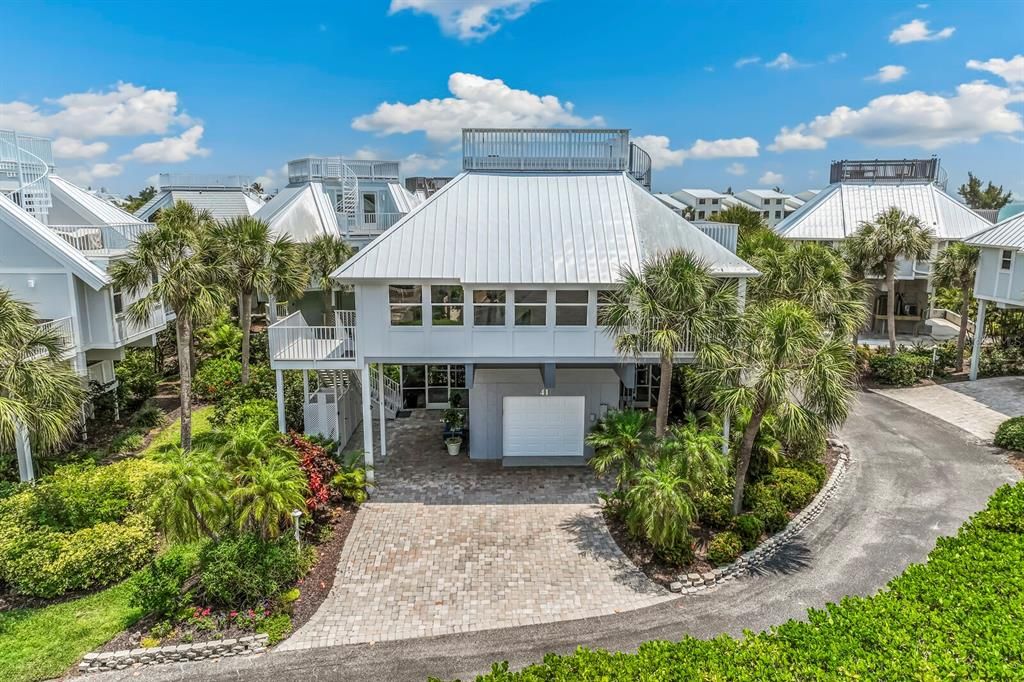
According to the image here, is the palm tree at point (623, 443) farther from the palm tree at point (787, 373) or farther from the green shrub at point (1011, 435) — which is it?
the green shrub at point (1011, 435)

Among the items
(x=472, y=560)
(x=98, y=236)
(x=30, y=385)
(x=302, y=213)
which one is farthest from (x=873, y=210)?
(x=30, y=385)

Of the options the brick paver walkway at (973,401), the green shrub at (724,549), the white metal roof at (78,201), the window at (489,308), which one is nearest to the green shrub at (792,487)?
the green shrub at (724,549)

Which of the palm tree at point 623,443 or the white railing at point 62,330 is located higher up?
the white railing at point 62,330

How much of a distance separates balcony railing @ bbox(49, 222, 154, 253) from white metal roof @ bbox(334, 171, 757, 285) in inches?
397

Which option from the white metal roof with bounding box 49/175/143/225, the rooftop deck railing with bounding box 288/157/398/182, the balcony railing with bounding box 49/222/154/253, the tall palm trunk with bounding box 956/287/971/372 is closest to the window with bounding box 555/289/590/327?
the balcony railing with bounding box 49/222/154/253

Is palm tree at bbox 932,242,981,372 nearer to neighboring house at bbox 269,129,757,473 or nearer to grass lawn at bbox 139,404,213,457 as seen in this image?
neighboring house at bbox 269,129,757,473

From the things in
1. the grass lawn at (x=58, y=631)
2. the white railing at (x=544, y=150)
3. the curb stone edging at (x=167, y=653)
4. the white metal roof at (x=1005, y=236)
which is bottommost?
the grass lawn at (x=58, y=631)

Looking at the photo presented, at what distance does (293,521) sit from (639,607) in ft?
26.3

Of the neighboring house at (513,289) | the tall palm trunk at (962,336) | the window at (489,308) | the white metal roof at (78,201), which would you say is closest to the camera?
the neighboring house at (513,289)

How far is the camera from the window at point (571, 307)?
17719 mm

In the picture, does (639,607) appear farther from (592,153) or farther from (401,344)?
(592,153)

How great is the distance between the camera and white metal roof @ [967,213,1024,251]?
23.2 metres

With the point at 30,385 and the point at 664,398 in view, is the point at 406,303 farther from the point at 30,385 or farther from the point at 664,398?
the point at 30,385

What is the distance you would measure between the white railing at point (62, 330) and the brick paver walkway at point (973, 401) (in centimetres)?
2952
